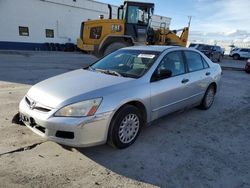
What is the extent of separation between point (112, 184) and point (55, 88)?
1.58m

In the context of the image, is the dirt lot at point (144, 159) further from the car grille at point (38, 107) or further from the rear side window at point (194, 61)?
the rear side window at point (194, 61)

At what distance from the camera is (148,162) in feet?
11.0

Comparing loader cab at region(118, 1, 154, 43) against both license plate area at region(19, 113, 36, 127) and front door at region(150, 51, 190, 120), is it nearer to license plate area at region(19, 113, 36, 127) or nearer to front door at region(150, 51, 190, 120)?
front door at region(150, 51, 190, 120)

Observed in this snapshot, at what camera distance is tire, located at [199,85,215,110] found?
5613 millimetres

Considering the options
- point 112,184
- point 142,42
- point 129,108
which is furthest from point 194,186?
point 142,42

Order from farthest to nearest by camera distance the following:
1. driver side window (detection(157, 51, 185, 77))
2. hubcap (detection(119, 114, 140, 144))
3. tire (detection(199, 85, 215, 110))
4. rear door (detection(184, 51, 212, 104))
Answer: tire (detection(199, 85, 215, 110)) → rear door (detection(184, 51, 212, 104)) → driver side window (detection(157, 51, 185, 77)) → hubcap (detection(119, 114, 140, 144))

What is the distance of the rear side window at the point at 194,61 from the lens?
4.95m

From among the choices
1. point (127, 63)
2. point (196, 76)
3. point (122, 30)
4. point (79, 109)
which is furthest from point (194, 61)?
point (122, 30)

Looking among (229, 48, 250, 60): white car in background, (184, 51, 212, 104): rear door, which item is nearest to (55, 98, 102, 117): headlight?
(184, 51, 212, 104): rear door

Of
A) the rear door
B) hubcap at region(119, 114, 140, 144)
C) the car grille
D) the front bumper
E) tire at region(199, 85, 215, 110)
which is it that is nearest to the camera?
the front bumper

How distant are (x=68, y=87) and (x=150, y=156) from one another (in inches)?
61.4

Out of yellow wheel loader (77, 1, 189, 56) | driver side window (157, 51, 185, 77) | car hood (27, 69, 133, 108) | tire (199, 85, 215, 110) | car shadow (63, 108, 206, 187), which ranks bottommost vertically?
car shadow (63, 108, 206, 187)

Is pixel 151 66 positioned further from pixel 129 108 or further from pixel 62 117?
pixel 62 117

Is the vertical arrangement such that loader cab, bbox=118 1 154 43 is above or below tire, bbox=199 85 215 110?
above
